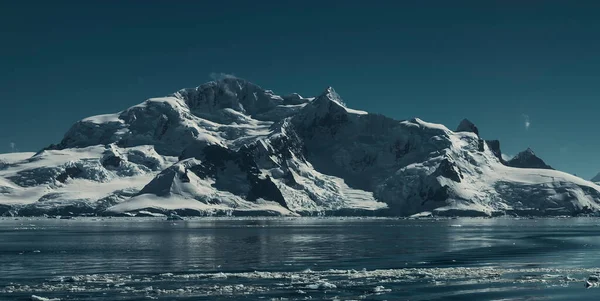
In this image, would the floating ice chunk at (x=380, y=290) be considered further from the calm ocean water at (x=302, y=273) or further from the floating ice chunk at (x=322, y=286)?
the floating ice chunk at (x=322, y=286)

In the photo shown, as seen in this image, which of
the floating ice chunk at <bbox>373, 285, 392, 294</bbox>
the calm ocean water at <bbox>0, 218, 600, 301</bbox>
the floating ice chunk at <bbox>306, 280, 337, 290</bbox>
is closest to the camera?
the calm ocean water at <bbox>0, 218, 600, 301</bbox>

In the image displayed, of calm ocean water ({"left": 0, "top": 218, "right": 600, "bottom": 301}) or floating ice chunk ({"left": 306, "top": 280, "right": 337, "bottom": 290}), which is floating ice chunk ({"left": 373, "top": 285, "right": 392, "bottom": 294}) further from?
floating ice chunk ({"left": 306, "top": 280, "right": 337, "bottom": 290})

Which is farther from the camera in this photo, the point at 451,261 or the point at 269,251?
the point at 269,251

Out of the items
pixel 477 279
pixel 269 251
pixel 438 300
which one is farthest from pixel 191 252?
pixel 438 300

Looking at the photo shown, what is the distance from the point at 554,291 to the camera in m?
76.5

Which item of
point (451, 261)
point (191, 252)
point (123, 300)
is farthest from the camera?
point (191, 252)

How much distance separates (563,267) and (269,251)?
5150 centimetres

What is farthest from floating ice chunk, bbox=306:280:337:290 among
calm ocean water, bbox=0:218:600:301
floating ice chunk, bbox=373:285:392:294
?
floating ice chunk, bbox=373:285:392:294

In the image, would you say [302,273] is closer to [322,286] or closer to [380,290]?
[322,286]

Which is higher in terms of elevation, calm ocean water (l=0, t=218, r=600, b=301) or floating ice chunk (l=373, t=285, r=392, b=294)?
calm ocean water (l=0, t=218, r=600, b=301)

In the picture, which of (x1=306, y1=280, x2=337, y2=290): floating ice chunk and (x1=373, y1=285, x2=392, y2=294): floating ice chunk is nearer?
(x1=373, y1=285, x2=392, y2=294): floating ice chunk

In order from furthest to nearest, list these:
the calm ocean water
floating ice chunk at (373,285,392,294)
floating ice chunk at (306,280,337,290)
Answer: floating ice chunk at (306,280,337,290)
floating ice chunk at (373,285,392,294)
the calm ocean water

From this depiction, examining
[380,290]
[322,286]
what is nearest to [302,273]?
[322,286]

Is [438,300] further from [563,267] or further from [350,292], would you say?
[563,267]
